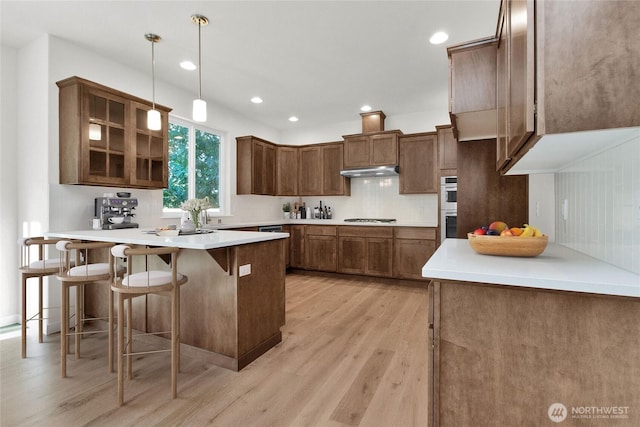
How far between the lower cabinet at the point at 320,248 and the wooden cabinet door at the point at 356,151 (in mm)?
1141

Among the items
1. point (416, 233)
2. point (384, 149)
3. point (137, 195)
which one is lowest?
point (416, 233)

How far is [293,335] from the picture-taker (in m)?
2.75

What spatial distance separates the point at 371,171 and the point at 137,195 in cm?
338

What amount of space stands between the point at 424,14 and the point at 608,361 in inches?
107

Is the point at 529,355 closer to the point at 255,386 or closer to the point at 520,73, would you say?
the point at 520,73

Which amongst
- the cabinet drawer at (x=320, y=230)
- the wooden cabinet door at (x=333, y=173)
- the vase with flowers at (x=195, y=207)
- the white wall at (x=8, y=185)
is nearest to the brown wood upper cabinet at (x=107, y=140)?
the white wall at (x=8, y=185)

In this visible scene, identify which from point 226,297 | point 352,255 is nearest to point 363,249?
point 352,255

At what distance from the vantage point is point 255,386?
195cm

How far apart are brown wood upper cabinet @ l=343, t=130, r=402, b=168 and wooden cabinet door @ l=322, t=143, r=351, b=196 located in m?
0.23

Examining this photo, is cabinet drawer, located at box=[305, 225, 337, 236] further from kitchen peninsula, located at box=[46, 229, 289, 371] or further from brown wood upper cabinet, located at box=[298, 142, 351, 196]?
kitchen peninsula, located at box=[46, 229, 289, 371]

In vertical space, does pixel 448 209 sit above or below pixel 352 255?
above

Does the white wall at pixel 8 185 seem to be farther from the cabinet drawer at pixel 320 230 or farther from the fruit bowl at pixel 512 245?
the fruit bowl at pixel 512 245

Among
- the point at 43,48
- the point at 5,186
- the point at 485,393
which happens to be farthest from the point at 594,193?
the point at 5,186

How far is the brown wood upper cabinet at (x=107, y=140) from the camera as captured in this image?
2.86 meters
